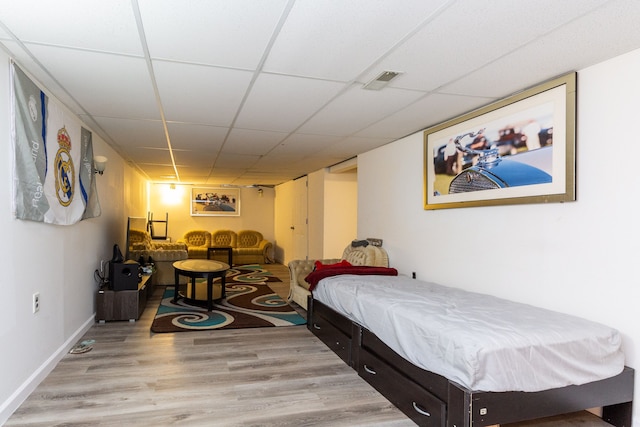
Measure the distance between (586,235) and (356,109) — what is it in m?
1.95

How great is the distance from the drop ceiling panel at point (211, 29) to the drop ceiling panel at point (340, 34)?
0.11m

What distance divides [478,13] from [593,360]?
1.90 meters

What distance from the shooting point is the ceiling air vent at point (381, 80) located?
2566 millimetres

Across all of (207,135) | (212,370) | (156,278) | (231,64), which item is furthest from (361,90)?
(156,278)

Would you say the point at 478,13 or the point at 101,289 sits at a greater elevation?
the point at 478,13

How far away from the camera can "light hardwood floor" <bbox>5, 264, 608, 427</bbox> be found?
7.75ft

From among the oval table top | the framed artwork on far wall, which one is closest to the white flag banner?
the oval table top

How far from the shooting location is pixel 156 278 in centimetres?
671

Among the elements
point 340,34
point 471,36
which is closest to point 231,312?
point 340,34

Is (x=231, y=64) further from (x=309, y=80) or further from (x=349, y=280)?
(x=349, y=280)

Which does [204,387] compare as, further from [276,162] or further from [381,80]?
[276,162]

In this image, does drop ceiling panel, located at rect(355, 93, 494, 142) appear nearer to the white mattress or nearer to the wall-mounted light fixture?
the white mattress

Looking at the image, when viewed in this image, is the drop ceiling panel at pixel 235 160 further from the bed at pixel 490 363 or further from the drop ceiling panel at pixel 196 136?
the bed at pixel 490 363

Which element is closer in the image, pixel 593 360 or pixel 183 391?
pixel 593 360
